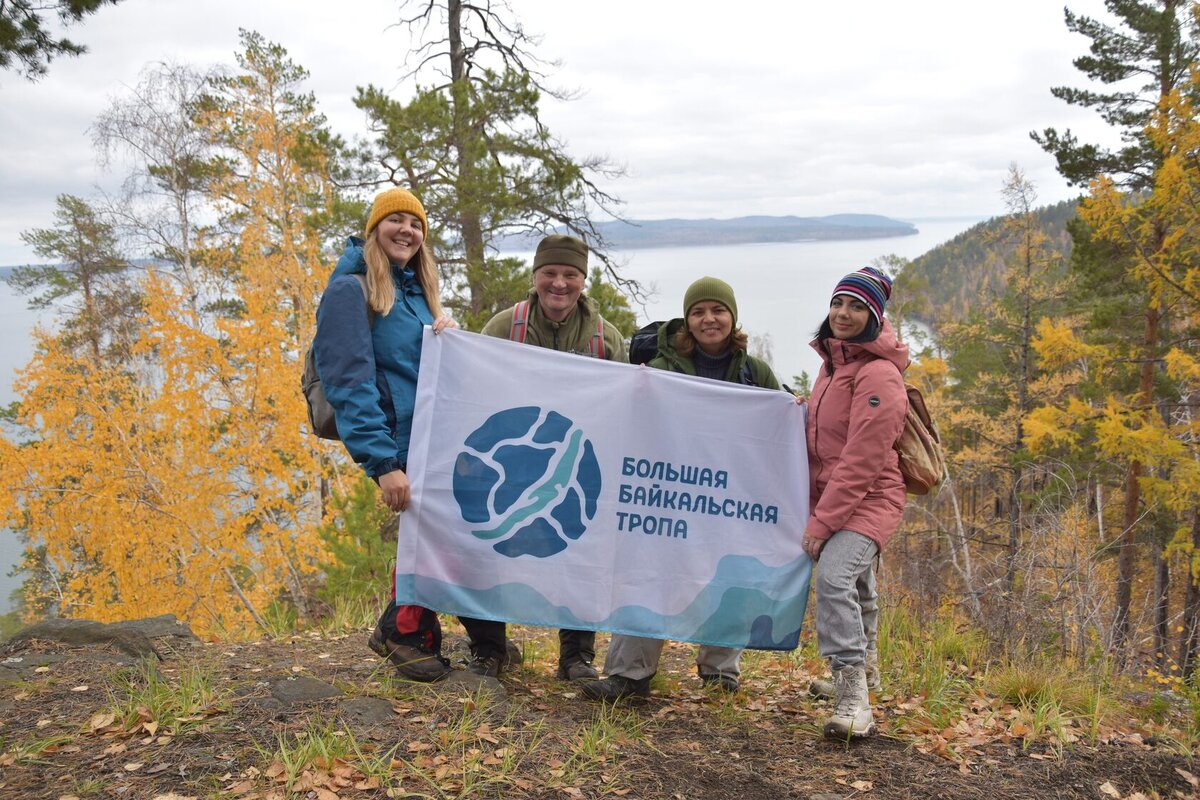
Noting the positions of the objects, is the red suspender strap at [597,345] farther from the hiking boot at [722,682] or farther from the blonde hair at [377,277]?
the hiking boot at [722,682]

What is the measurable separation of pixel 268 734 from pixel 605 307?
33.5 feet

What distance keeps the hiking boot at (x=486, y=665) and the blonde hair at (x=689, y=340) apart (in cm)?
201

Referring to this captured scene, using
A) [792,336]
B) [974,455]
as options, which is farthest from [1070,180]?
[792,336]

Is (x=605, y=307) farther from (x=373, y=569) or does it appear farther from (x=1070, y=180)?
(x=1070, y=180)

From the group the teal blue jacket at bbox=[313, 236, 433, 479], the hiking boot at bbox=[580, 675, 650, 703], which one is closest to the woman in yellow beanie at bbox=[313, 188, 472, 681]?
the teal blue jacket at bbox=[313, 236, 433, 479]

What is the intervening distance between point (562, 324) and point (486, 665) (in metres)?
1.95

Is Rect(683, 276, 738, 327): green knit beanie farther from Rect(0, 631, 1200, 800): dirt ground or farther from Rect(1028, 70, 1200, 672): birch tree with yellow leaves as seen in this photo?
Rect(1028, 70, 1200, 672): birch tree with yellow leaves

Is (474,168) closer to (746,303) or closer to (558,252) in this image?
(558,252)

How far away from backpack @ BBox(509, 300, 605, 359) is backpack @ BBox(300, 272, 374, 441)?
2.88 ft

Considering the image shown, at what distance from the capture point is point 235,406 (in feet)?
36.8

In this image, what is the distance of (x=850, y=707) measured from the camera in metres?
3.87

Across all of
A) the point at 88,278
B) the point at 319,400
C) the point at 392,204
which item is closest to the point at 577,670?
the point at 319,400

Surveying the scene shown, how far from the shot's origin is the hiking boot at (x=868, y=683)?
4.48 metres

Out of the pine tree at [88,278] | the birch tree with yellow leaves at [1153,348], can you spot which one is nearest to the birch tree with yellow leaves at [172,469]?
the pine tree at [88,278]
